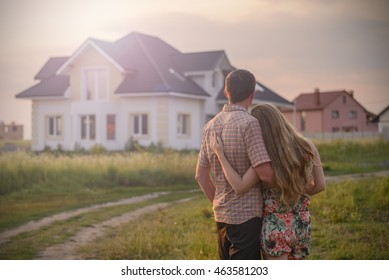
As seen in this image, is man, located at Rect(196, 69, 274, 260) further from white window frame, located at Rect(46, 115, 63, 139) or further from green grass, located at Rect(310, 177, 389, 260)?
white window frame, located at Rect(46, 115, 63, 139)

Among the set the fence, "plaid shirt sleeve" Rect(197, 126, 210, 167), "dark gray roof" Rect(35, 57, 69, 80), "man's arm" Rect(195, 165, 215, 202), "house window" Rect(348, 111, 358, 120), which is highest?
"dark gray roof" Rect(35, 57, 69, 80)

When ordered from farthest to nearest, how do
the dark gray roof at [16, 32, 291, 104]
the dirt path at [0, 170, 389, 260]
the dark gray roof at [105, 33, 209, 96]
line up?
the dark gray roof at [105, 33, 209, 96], the dark gray roof at [16, 32, 291, 104], the dirt path at [0, 170, 389, 260]

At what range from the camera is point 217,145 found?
257cm

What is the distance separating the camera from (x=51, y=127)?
6.21m

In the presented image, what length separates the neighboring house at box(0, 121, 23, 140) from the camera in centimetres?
568

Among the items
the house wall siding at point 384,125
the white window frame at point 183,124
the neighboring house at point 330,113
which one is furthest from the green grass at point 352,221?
the white window frame at point 183,124

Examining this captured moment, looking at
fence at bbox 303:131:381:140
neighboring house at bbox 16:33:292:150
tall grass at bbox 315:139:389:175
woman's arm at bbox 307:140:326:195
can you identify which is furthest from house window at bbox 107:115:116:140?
woman's arm at bbox 307:140:326:195

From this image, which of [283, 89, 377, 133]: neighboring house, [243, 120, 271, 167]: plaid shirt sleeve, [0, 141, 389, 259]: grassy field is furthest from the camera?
[283, 89, 377, 133]: neighboring house

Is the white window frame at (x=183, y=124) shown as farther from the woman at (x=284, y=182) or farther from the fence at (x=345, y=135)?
the woman at (x=284, y=182)

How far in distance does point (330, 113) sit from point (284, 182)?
3320mm

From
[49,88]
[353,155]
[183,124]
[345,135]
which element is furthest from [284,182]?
[49,88]

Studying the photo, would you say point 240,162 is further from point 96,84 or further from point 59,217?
point 96,84

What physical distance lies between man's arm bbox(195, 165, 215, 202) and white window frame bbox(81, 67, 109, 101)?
3982 mm
